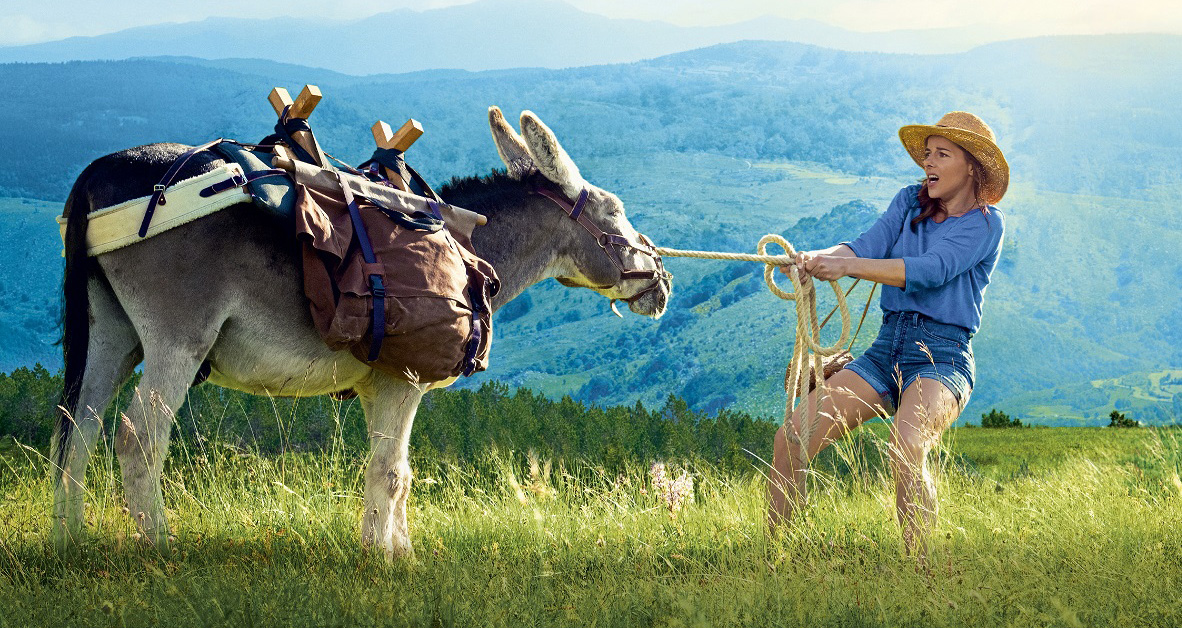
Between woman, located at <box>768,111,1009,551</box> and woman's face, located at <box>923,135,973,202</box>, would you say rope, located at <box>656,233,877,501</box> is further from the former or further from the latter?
woman's face, located at <box>923,135,973,202</box>

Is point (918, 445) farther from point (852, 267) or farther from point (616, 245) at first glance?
point (616, 245)

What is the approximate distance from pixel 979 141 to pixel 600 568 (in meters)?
2.67

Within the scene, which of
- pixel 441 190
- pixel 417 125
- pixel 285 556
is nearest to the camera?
pixel 285 556

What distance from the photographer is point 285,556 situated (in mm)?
4699

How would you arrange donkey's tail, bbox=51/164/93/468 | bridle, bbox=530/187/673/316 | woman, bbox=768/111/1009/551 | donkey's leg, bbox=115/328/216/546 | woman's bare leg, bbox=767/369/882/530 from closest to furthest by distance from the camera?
donkey's leg, bbox=115/328/216/546, donkey's tail, bbox=51/164/93/468, woman, bbox=768/111/1009/551, woman's bare leg, bbox=767/369/882/530, bridle, bbox=530/187/673/316

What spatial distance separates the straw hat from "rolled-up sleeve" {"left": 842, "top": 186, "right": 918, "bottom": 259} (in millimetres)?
358

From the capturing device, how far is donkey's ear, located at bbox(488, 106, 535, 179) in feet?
17.8

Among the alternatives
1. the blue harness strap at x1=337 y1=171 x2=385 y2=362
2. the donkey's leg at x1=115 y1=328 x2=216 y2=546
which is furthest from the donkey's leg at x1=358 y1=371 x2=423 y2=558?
the donkey's leg at x1=115 y1=328 x2=216 y2=546

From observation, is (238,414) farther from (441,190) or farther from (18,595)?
(18,595)

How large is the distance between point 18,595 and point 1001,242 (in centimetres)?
455

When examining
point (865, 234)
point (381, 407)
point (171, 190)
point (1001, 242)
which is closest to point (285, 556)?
point (381, 407)

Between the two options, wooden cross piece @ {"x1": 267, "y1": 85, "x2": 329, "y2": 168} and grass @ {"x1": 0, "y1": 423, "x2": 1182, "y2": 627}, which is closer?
grass @ {"x1": 0, "y1": 423, "x2": 1182, "y2": 627}

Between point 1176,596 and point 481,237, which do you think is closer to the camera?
point 1176,596

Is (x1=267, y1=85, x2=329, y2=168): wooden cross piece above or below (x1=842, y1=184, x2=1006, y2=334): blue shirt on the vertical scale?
above
